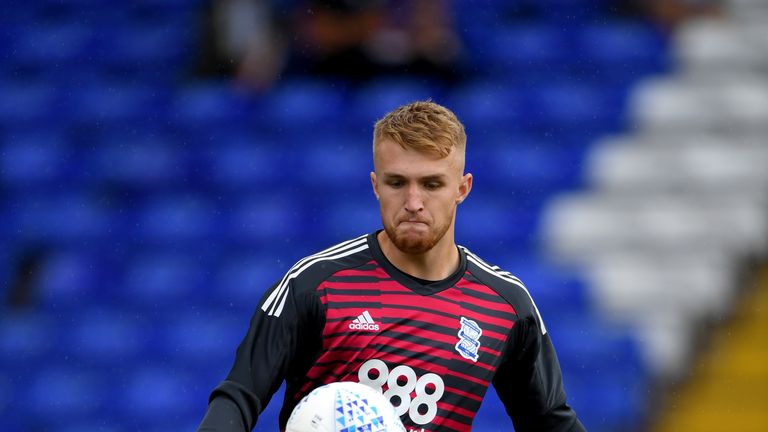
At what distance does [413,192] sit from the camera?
3594 mm

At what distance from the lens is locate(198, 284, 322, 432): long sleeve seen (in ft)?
11.0

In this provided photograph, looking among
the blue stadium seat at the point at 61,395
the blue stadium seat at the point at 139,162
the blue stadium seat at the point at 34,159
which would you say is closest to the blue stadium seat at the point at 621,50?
the blue stadium seat at the point at 139,162

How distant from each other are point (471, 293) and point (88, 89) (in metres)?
7.17

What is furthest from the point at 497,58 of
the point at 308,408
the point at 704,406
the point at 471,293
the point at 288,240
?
the point at 308,408

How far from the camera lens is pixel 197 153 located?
31.9 feet

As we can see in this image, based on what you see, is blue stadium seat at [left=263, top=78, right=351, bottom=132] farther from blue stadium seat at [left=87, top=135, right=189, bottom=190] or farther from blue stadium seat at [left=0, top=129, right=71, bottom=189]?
blue stadium seat at [left=0, top=129, right=71, bottom=189]

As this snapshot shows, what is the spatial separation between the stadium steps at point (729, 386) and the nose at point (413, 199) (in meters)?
5.01

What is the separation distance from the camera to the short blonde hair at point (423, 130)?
3.61 metres

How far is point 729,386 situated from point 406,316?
16.8 feet

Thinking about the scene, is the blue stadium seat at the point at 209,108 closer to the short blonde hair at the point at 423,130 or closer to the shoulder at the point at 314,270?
the shoulder at the point at 314,270

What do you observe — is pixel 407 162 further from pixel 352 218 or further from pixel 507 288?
pixel 352 218

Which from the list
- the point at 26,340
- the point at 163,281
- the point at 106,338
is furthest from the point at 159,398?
the point at 26,340

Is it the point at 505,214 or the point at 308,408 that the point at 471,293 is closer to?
the point at 308,408

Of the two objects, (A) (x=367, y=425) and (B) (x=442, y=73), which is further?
(B) (x=442, y=73)
